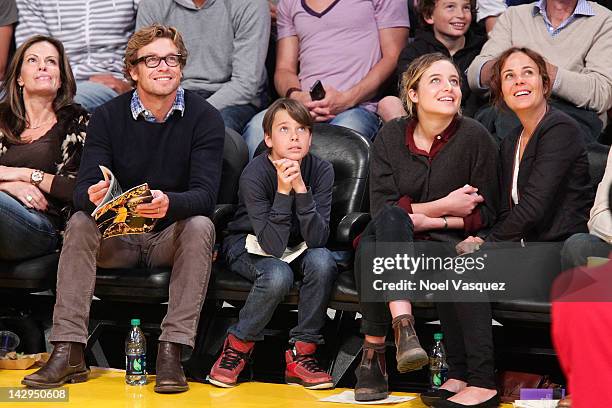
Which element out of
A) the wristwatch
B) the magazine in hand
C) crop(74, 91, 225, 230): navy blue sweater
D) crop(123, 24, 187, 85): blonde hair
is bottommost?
the magazine in hand

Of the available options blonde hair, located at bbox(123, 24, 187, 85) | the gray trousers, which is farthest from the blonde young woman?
blonde hair, located at bbox(123, 24, 187, 85)

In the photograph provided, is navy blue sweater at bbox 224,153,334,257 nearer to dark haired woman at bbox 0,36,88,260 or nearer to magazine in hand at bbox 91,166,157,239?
magazine in hand at bbox 91,166,157,239

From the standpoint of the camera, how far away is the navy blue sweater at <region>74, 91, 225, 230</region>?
4199mm

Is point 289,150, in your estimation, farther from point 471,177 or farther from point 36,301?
point 36,301

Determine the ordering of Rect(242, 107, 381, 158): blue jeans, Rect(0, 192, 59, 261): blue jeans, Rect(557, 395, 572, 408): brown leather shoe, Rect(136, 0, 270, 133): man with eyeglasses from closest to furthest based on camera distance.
A: 1. Rect(557, 395, 572, 408): brown leather shoe
2. Rect(0, 192, 59, 261): blue jeans
3. Rect(242, 107, 381, 158): blue jeans
4. Rect(136, 0, 270, 133): man with eyeglasses

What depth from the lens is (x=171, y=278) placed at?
157 inches

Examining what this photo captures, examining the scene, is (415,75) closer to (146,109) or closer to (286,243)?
(286,243)

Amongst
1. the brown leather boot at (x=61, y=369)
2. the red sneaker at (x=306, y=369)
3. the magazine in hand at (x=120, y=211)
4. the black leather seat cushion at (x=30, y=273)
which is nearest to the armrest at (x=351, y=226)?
the red sneaker at (x=306, y=369)

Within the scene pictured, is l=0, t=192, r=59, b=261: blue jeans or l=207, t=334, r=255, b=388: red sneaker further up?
l=0, t=192, r=59, b=261: blue jeans

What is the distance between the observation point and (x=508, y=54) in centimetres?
413

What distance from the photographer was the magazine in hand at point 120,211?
12.5ft

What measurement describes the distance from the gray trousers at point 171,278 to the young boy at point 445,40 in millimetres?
1354

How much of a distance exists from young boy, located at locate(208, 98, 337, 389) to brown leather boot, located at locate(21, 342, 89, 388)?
1.66 feet

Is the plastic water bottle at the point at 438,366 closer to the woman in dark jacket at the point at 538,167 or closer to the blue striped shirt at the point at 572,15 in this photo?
the woman in dark jacket at the point at 538,167
